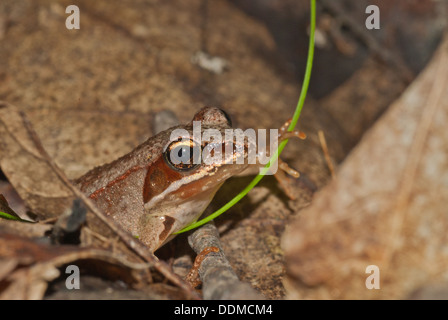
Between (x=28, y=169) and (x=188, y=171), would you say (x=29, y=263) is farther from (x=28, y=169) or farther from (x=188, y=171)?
(x=188, y=171)

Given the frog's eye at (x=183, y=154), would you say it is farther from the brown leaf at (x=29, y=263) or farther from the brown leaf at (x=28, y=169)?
the brown leaf at (x=29, y=263)

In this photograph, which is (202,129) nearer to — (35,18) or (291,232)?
(291,232)

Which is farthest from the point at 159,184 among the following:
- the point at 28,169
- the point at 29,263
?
the point at 29,263

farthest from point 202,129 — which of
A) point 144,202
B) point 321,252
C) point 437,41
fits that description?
point 437,41

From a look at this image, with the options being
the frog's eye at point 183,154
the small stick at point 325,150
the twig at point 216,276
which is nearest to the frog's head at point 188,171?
the frog's eye at point 183,154

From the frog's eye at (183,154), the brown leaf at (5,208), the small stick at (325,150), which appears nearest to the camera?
the brown leaf at (5,208)

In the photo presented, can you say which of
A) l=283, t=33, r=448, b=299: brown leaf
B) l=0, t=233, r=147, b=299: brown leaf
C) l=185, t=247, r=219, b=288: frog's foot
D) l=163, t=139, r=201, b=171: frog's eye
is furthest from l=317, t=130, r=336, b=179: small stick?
l=0, t=233, r=147, b=299: brown leaf

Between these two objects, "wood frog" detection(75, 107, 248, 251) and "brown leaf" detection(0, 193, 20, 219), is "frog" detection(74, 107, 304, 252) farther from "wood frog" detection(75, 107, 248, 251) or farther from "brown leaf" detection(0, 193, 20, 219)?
"brown leaf" detection(0, 193, 20, 219)
